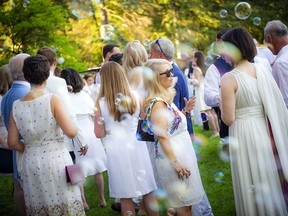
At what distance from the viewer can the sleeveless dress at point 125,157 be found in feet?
15.3

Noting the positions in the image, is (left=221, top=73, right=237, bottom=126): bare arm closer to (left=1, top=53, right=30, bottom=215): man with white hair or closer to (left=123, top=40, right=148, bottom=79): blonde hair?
(left=123, top=40, right=148, bottom=79): blonde hair

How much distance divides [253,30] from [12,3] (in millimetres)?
16378

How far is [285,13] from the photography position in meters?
25.2

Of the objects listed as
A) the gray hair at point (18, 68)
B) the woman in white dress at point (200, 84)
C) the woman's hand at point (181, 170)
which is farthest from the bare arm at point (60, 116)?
the woman in white dress at point (200, 84)

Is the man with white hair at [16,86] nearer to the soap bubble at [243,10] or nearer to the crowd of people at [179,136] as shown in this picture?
the crowd of people at [179,136]

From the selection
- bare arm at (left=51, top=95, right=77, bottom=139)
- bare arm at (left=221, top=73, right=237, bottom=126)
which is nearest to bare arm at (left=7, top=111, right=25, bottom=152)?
bare arm at (left=51, top=95, right=77, bottom=139)

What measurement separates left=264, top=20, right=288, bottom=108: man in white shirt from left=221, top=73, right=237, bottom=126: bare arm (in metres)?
1.13

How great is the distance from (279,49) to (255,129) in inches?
58.4

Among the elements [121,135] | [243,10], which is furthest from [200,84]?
[121,135]

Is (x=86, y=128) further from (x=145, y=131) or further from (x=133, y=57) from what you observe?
(x=145, y=131)

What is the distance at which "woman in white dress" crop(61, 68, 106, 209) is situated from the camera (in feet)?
20.2

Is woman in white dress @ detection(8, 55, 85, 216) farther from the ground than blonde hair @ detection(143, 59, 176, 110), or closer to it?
closer to it

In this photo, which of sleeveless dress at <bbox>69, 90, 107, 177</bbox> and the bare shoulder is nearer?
the bare shoulder

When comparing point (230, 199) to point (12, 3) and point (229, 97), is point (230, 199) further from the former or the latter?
point (12, 3)
